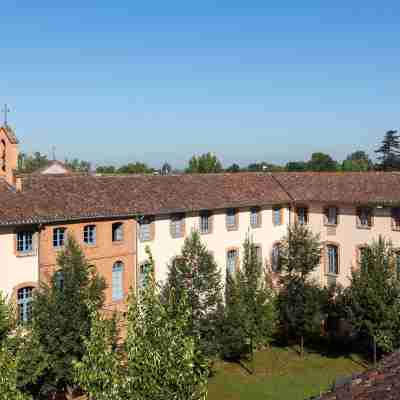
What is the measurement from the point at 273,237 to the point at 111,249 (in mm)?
13990

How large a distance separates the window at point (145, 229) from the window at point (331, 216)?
1436cm

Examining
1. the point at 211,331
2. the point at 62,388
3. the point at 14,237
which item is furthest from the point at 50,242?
the point at 211,331

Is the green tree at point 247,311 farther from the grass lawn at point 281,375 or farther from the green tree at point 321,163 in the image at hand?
the green tree at point 321,163

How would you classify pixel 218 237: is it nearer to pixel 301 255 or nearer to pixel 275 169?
pixel 301 255

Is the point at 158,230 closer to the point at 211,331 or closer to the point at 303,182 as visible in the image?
the point at 211,331

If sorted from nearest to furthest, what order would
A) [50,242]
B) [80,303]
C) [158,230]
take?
[80,303], [50,242], [158,230]

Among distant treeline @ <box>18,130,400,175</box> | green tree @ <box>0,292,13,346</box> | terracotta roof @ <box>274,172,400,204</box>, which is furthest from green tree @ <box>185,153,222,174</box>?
green tree @ <box>0,292,13,346</box>

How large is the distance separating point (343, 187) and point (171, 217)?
45.7 ft

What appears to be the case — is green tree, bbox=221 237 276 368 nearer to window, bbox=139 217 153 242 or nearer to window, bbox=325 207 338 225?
window, bbox=139 217 153 242

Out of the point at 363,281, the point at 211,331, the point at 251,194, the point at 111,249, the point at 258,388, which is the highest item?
the point at 251,194

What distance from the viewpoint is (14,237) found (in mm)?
28562

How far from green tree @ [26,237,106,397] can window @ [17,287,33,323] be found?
2.64 metres

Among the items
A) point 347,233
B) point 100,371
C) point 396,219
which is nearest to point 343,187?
point 347,233

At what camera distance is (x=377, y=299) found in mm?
32594
